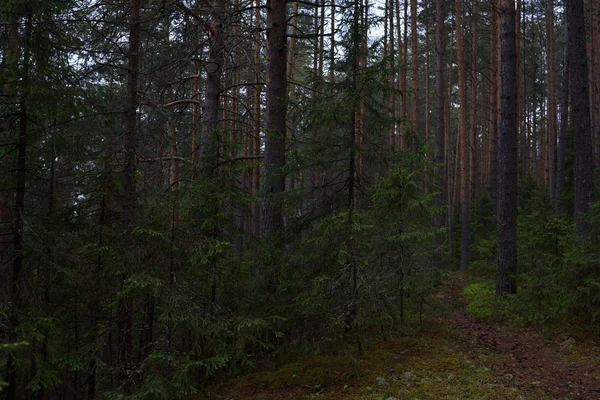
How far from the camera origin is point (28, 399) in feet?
26.6

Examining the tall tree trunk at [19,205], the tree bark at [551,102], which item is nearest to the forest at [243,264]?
the tall tree trunk at [19,205]

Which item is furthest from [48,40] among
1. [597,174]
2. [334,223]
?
[597,174]

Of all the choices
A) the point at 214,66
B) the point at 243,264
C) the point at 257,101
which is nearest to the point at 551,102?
the point at 257,101

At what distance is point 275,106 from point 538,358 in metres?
6.09

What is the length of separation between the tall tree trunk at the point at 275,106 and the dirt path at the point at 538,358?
3.93 meters

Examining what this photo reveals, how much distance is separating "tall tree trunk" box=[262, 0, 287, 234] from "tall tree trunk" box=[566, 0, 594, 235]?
7393mm

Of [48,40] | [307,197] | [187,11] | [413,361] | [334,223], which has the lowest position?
[413,361]

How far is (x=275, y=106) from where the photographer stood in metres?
7.91

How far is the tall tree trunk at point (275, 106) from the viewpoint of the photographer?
7543mm

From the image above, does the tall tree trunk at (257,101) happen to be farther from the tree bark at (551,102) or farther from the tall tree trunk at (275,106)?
the tree bark at (551,102)

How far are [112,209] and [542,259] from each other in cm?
880

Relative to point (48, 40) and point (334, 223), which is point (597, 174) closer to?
point (334, 223)

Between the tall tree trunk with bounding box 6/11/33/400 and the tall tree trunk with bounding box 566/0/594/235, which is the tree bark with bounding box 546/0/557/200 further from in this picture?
the tall tree trunk with bounding box 6/11/33/400

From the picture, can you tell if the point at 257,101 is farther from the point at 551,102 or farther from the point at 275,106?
the point at 551,102
